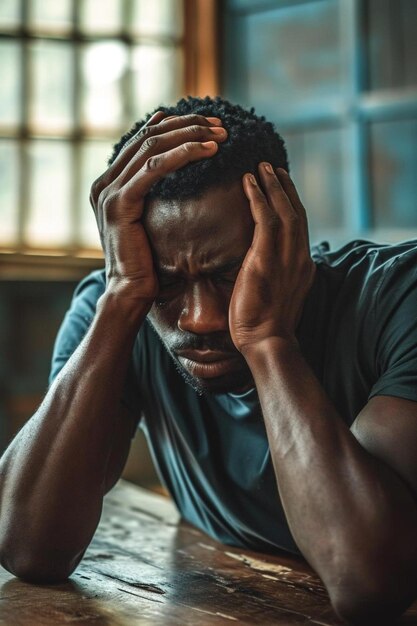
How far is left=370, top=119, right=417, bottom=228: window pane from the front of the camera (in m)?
2.89

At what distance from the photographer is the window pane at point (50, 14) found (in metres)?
3.44

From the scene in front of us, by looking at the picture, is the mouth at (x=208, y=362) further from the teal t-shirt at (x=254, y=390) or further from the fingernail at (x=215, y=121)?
the fingernail at (x=215, y=121)

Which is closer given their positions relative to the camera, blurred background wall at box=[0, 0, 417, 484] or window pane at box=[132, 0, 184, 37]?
blurred background wall at box=[0, 0, 417, 484]

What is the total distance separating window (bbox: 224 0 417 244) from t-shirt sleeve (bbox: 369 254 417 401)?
1.56m

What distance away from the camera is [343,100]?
3.06 m

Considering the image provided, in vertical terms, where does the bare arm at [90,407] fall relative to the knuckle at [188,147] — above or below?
below

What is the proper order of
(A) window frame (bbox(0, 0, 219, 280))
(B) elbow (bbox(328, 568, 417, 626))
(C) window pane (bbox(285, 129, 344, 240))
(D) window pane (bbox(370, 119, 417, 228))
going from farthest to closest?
(A) window frame (bbox(0, 0, 219, 280)), (C) window pane (bbox(285, 129, 344, 240)), (D) window pane (bbox(370, 119, 417, 228)), (B) elbow (bbox(328, 568, 417, 626))

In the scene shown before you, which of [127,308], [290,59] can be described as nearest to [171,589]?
[127,308]

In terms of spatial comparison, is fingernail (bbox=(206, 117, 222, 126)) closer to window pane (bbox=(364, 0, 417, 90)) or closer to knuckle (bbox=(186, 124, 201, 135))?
knuckle (bbox=(186, 124, 201, 135))

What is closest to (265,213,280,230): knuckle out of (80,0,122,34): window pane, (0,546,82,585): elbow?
(0,546,82,585): elbow

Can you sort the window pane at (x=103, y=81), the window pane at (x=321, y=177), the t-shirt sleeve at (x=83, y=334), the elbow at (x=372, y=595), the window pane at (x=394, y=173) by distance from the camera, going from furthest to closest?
the window pane at (x=103, y=81) → the window pane at (x=321, y=177) → the window pane at (x=394, y=173) → the t-shirt sleeve at (x=83, y=334) → the elbow at (x=372, y=595)

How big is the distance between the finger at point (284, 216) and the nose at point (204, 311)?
0.37ft

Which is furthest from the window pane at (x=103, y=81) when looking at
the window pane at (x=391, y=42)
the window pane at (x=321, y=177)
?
the window pane at (x=391, y=42)

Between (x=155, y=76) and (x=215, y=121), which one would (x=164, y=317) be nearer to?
(x=215, y=121)
